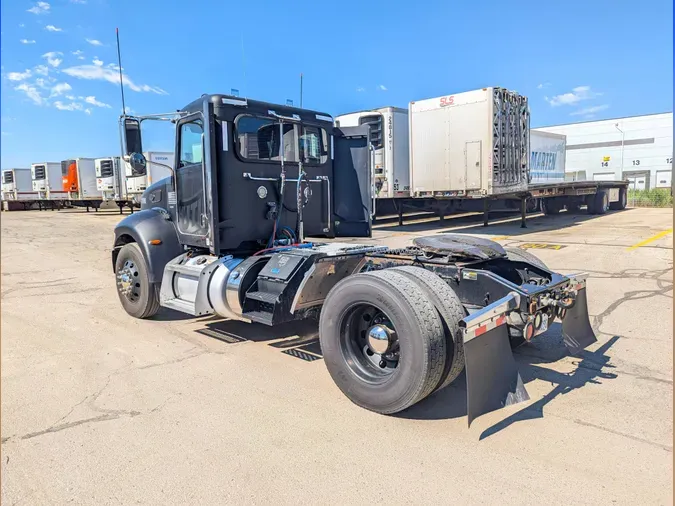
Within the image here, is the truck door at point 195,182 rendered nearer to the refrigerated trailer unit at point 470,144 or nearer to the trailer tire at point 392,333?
the trailer tire at point 392,333

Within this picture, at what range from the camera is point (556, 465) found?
9.93ft

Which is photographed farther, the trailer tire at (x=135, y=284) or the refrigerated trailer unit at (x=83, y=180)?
the refrigerated trailer unit at (x=83, y=180)

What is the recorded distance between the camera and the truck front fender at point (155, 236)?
241 inches

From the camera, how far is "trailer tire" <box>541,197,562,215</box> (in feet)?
75.4

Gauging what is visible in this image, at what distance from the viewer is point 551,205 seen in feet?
75.9

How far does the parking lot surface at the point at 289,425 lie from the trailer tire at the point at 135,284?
0.73ft

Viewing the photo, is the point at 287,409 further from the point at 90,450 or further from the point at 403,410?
the point at 90,450

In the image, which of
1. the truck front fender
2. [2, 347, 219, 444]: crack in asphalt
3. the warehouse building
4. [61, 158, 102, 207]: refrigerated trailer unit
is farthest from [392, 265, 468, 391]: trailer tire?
the warehouse building

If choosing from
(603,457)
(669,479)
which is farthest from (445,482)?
(669,479)

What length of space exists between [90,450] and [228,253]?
2.77m

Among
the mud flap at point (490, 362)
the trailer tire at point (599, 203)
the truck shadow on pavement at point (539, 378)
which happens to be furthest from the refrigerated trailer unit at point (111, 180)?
the mud flap at point (490, 362)

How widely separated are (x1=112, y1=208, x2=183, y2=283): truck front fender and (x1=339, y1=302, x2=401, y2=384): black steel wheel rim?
9.93 feet

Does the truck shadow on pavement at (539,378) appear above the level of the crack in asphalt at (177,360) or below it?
below

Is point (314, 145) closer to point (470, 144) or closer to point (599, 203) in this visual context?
point (470, 144)
